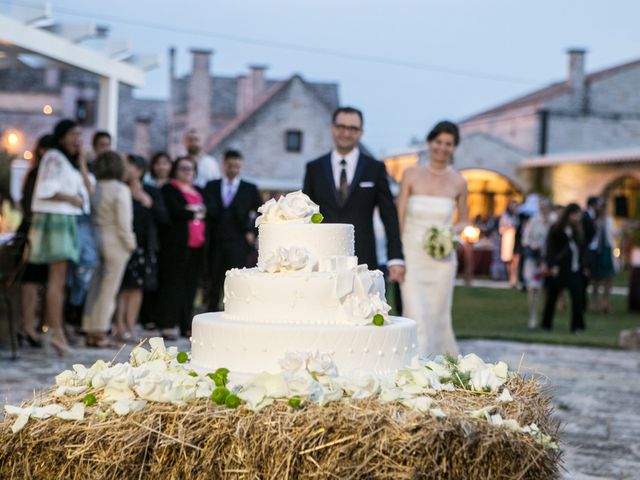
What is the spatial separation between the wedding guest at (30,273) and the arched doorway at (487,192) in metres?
39.4

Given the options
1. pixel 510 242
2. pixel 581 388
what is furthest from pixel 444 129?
pixel 510 242

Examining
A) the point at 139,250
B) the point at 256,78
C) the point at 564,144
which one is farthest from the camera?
the point at 256,78

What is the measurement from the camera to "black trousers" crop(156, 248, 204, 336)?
13.5 meters

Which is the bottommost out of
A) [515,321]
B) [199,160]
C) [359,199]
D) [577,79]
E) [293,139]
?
[515,321]

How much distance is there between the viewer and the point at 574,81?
53.2 meters

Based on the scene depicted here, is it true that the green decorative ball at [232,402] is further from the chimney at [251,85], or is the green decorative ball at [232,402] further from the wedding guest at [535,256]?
the chimney at [251,85]

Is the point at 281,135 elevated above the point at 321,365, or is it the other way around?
the point at 281,135

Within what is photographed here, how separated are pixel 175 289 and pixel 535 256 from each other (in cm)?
756

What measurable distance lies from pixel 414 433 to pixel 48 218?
758 cm

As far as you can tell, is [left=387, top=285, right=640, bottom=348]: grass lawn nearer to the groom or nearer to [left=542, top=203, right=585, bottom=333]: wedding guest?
[left=542, top=203, right=585, bottom=333]: wedding guest

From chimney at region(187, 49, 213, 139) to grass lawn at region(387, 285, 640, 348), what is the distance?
38046 mm

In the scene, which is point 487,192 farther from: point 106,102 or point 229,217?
point 229,217

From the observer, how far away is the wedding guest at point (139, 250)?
1252 centimetres

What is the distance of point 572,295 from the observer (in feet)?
56.1
